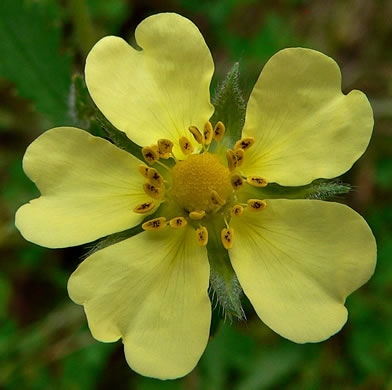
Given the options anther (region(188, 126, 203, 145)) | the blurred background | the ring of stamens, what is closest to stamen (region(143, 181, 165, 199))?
the ring of stamens

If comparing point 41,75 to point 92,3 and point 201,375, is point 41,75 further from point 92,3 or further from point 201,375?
point 201,375

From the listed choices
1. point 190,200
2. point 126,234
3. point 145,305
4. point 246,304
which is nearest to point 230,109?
point 190,200

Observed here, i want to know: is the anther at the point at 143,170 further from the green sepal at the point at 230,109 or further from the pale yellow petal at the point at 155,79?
the green sepal at the point at 230,109

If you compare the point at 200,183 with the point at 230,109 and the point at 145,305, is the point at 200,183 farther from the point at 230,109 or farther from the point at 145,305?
the point at 145,305

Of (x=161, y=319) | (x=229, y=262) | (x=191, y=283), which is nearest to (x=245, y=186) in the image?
(x=229, y=262)

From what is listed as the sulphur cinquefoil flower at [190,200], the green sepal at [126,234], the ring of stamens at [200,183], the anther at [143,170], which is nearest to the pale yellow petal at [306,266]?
the sulphur cinquefoil flower at [190,200]
